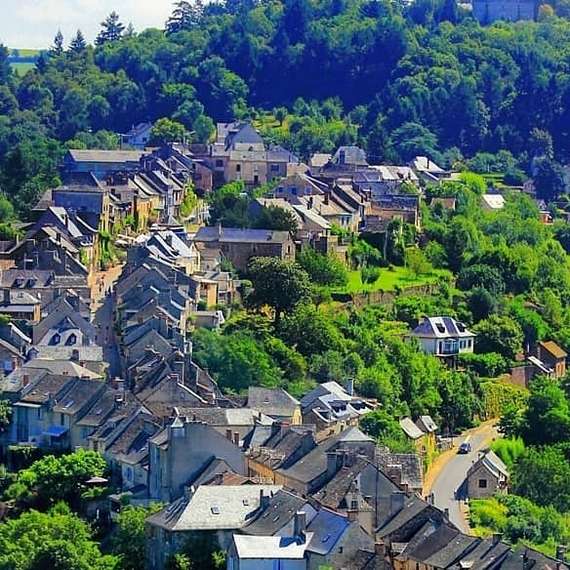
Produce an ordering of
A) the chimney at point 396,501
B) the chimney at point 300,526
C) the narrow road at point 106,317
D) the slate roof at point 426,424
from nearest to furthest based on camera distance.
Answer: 1. the chimney at point 300,526
2. the chimney at point 396,501
3. the narrow road at point 106,317
4. the slate roof at point 426,424

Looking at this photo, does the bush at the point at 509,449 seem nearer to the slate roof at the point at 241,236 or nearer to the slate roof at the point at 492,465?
the slate roof at the point at 492,465

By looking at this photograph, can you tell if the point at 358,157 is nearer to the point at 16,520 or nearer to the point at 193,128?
the point at 193,128

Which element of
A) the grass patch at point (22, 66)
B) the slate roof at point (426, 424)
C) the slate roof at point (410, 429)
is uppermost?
the slate roof at point (410, 429)

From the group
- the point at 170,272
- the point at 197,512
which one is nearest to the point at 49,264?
the point at 170,272

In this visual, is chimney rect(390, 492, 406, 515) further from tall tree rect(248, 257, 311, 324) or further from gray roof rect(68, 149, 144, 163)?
gray roof rect(68, 149, 144, 163)

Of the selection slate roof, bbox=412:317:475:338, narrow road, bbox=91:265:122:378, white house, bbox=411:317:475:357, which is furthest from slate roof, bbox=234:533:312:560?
slate roof, bbox=412:317:475:338

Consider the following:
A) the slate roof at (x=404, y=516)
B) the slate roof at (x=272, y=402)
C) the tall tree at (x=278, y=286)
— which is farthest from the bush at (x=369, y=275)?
the slate roof at (x=404, y=516)

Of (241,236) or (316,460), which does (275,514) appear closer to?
(316,460)
